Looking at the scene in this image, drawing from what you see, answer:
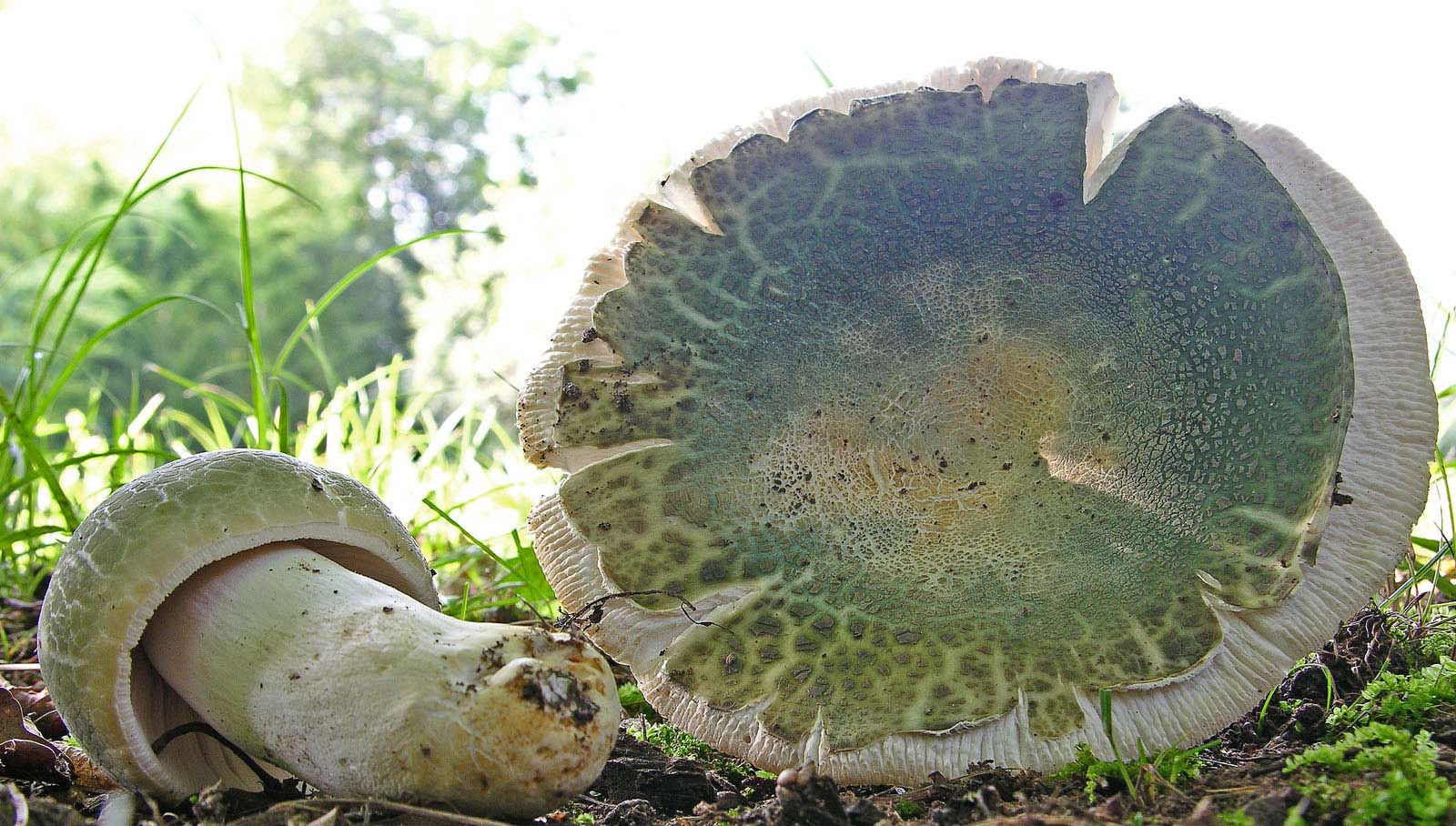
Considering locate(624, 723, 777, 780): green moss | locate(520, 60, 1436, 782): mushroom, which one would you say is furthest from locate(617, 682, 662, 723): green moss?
locate(520, 60, 1436, 782): mushroom

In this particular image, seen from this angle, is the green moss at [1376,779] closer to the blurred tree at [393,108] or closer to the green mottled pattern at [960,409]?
the green mottled pattern at [960,409]

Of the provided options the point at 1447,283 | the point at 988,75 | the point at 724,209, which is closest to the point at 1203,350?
the point at 988,75

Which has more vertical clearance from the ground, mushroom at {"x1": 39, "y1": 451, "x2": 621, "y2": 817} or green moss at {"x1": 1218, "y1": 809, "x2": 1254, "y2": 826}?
green moss at {"x1": 1218, "y1": 809, "x2": 1254, "y2": 826}

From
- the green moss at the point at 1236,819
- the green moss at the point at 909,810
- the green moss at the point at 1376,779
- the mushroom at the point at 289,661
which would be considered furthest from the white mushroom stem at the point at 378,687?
the green moss at the point at 1376,779

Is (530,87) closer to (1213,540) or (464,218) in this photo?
(464,218)

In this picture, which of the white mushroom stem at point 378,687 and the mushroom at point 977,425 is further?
the mushroom at point 977,425

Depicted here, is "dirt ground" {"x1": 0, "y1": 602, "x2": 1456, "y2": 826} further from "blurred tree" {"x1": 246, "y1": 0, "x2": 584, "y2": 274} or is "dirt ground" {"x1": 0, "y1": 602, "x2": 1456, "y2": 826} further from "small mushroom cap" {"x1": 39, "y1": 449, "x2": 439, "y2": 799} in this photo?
"blurred tree" {"x1": 246, "y1": 0, "x2": 584, "y2": 274}

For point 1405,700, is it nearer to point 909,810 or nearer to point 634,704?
point 909,810
